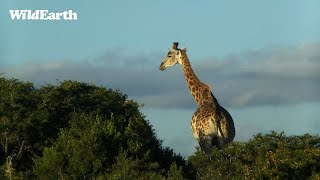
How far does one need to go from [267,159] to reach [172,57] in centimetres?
1609

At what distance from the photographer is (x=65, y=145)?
159 feet

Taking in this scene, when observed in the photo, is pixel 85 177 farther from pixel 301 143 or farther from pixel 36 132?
pixel 301 143

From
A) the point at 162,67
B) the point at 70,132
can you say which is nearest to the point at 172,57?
the point at 162,67

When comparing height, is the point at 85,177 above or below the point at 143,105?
below

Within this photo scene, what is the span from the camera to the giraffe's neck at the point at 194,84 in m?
53.9

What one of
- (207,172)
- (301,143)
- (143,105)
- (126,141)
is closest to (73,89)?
(143,105)

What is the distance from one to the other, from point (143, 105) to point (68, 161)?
1121 cm

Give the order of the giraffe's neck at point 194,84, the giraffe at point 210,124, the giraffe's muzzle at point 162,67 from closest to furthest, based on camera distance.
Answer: the giraffe at point 210,124 < the giraffe's neck at point 194,84 < the giraffe's muzzle at point 162,67

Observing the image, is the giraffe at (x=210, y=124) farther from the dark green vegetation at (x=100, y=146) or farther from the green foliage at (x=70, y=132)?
the green foliage at (x=70, y=132)

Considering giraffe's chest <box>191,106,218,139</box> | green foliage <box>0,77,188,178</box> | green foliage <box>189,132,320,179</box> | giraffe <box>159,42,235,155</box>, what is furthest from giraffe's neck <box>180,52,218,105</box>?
green foliage <box>189,132,320,179</box>

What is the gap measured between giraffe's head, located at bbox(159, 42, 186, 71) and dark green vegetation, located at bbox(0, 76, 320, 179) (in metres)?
3.68

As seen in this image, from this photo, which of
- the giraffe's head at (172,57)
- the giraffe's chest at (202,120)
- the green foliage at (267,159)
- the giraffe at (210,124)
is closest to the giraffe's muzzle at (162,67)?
the giraffe's head at (172,57)

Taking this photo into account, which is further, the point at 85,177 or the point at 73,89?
the point at 73,89

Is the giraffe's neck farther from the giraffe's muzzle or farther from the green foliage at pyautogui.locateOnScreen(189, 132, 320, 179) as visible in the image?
the green foliage at pyautogui.locateOnScreen(189, 132, 320, 179)
